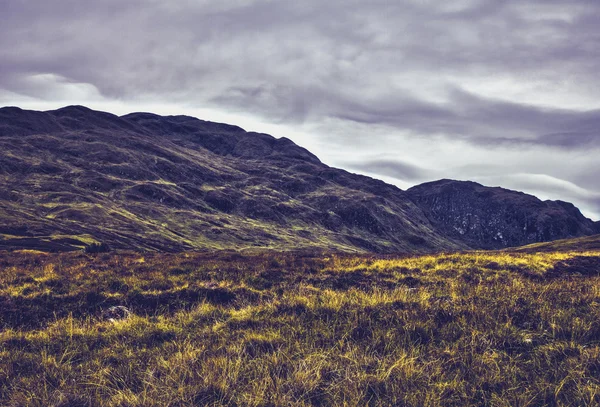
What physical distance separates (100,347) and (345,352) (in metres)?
4.50

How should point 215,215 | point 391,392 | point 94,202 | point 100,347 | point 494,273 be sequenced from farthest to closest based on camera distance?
point 215,215
point 94,202
point 494,273
point 100,347
point 391,392

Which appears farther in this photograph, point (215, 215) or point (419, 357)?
point (215, 215)

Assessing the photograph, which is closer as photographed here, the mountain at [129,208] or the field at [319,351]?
the field at [319,351]

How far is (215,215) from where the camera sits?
15300 cm

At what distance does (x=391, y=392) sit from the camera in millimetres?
4965

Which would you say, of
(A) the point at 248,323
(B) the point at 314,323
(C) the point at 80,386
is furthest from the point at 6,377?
(B) the point at 314,323

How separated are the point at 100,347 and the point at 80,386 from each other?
1475 mm

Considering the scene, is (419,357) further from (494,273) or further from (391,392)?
(494,273)

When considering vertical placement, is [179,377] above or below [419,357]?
below

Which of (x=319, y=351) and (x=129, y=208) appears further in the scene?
(x=129, y=208)

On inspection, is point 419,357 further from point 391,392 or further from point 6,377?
point 6,377

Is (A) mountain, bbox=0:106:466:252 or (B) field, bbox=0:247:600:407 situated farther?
(A) mountain, bbox=0:106:466:252

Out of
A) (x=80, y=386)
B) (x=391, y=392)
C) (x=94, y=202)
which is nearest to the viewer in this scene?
(x=391, y=392)

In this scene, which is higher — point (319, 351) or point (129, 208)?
point (319, 351)
